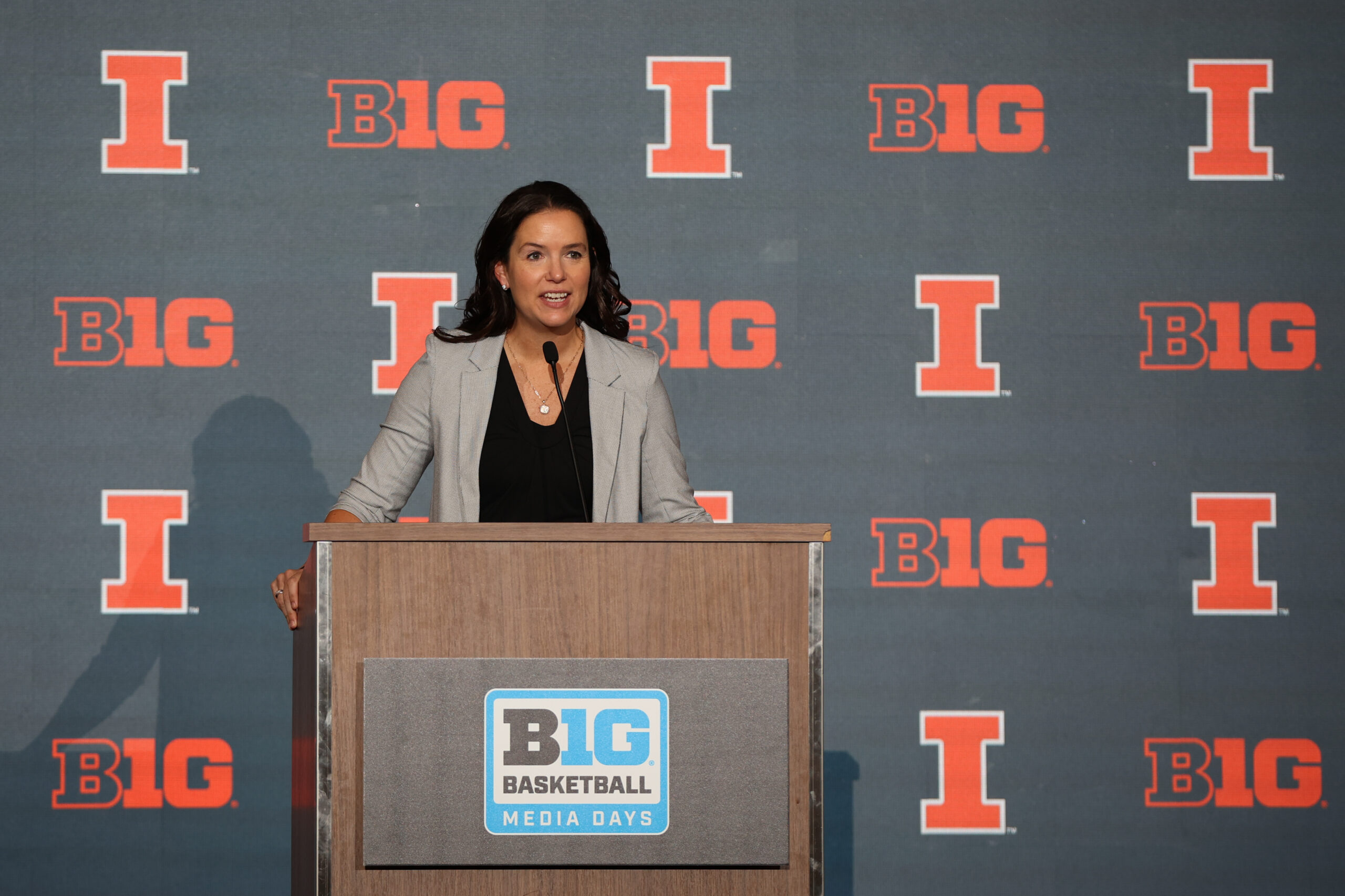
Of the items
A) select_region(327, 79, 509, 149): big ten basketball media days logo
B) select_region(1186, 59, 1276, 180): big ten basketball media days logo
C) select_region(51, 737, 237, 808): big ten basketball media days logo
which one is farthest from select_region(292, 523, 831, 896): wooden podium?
select_region(1186, 59, 1276, 180): big ten basketball media days logo

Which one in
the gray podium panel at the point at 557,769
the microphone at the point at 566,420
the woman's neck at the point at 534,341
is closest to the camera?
the gray podium panel at the point at 557,769

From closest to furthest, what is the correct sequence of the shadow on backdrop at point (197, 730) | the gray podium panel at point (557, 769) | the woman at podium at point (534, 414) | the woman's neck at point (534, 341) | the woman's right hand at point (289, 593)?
the gray podium panel at point (557, 769) → the woman's right hand at point (289, 593) → the woman at podium at point (534, 414) → the woman's neck at point (534, 341) → the shadow on backdrop at point (197, 730)

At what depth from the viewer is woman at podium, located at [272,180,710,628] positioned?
5.97 feet

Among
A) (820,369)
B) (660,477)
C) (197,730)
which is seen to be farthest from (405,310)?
(660,477)

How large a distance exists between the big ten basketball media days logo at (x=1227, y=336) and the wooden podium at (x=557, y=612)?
2.13 m

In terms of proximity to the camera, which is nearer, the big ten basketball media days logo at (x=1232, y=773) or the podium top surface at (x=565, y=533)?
the podium top surface at (x=565, y=533)

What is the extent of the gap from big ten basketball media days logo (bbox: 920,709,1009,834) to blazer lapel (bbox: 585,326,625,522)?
1.57 meters

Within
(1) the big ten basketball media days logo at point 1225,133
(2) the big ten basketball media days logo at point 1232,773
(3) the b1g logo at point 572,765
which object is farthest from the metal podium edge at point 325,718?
(1) the big ten basketball media days logo at point 1225,133

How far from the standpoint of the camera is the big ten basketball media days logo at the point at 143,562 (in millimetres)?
2996

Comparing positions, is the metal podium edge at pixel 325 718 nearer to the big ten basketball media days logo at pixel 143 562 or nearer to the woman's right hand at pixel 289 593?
the woman's right hand at pixel 289 593

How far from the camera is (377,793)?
130 centimetres

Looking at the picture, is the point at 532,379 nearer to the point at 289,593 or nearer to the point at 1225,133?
the point at 289,593

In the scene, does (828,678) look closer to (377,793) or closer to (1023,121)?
(1023,121)

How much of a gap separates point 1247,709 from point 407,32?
281 cm
